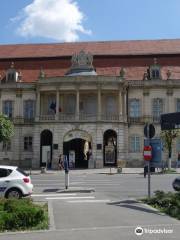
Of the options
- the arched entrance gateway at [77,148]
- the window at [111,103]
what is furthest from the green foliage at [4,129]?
the window at [111,103]

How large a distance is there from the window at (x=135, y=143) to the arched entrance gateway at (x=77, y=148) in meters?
4.88

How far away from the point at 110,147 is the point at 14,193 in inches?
1285

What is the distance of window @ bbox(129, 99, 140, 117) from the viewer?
165ft

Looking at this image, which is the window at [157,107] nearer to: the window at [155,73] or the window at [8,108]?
the window at [155,73]

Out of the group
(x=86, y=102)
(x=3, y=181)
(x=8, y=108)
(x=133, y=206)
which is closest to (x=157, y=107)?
(x=86, y=102)

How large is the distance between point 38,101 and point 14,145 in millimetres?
6219

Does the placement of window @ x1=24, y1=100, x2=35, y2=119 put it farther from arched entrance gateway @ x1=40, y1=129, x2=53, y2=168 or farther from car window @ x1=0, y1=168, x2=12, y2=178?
car window @ x1=0, y1=168, x2=12, y2=178

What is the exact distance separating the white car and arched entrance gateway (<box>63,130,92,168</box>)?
2918 centimetres

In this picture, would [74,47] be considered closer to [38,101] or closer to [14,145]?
[38,101]

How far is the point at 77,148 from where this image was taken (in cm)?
5112

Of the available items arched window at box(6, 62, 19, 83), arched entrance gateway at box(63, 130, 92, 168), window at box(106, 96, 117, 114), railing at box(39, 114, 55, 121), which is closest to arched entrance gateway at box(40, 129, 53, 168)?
railing at box(39, 114, 55, 121)

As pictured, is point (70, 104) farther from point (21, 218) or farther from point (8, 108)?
point (21, 218)

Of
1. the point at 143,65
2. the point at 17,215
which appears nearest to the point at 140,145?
the point at 143,65

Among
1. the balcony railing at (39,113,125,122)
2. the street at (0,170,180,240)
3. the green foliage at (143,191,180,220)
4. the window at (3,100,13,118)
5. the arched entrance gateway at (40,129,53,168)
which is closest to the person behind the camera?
the street at (0,170,180,240)
